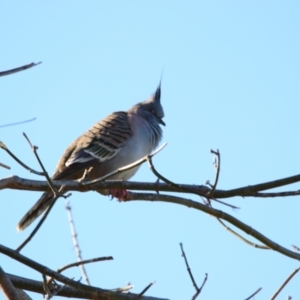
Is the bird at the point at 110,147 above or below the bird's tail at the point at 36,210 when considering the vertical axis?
above

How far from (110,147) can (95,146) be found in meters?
0.15

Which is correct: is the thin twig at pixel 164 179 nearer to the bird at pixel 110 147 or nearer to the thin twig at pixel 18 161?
the thin twig at pixel 18 161

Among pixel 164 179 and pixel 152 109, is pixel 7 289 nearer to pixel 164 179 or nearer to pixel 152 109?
pixel 164 179

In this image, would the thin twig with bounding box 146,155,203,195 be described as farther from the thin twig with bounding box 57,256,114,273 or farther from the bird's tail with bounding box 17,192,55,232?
the bird's tail with bounding box 17,192,55,232

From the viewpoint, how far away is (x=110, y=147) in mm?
7168

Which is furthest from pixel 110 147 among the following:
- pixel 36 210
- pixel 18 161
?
pixel 18 161

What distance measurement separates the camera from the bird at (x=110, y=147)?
6871mm

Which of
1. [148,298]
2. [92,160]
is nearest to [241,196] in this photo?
[148,298]

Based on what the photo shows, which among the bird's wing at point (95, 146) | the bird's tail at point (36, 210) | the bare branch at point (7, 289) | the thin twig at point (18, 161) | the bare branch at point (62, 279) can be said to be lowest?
the bare branch at point (7, 289)

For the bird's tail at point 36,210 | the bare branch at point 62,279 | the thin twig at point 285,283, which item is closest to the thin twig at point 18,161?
the bare branch at point 62,279

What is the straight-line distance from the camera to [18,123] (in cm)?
328

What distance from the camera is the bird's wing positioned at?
686 cm

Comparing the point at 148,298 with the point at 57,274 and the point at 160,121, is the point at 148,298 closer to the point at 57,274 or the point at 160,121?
the point at 57,274

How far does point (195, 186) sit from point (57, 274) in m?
0.76
